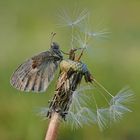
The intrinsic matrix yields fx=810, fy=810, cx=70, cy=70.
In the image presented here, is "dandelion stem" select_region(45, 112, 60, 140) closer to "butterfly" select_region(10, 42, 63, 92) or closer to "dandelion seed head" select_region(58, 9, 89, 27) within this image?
"butterfly" select_region(10, 42, 63, 92)

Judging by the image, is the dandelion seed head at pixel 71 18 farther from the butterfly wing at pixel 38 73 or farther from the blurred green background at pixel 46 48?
the butterfly wing at pixel 38 73

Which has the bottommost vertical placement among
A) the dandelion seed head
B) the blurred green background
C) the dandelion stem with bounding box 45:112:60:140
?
the dandelion stem with bounding box 45:112:60:140

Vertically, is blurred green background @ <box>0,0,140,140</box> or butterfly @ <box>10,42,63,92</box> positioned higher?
blurred green background @ <box>0,0,140,140</box>

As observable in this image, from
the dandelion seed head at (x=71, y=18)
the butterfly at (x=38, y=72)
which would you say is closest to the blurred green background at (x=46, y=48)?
the dandelion seed head at (x=71, y=18)

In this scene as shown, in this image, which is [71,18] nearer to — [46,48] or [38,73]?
[38,73]

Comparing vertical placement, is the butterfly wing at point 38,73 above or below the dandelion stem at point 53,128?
above

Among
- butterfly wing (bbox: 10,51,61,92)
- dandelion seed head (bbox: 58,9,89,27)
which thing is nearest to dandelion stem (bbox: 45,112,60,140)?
butterfly wing (bbox: 10,51,61,92)

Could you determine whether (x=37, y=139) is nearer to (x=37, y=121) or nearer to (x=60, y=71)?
(x=37, y=121)
